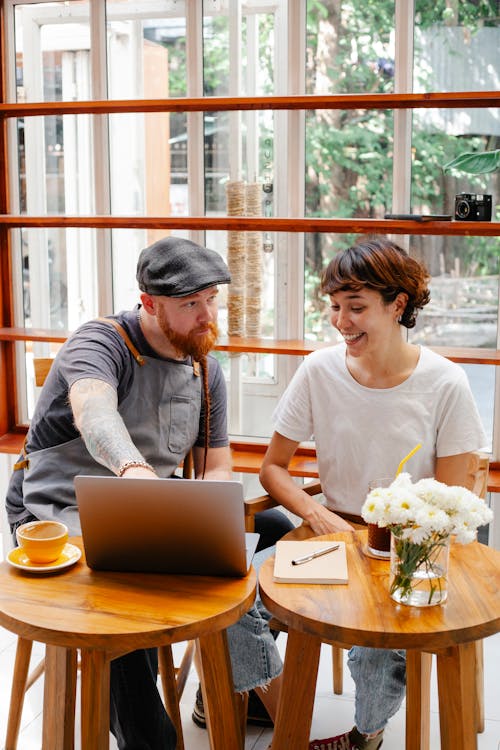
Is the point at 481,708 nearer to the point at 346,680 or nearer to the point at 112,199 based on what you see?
the point at 346,680

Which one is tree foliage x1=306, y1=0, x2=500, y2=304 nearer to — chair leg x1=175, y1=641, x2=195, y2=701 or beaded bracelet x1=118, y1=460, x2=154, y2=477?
chair leg x1=175, y1=641, x2=195, y2=701

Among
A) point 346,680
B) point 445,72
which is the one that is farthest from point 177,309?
point 445,72

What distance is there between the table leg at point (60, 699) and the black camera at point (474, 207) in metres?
1.91

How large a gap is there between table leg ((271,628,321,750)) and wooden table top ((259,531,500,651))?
11 cm

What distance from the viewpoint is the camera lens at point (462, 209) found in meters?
3.04

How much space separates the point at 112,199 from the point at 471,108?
1.41 metres

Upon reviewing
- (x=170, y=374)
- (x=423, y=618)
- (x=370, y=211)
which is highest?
(x=370, y=211)

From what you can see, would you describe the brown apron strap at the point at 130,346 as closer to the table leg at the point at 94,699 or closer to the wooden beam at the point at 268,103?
the table leg at the point at 94,699

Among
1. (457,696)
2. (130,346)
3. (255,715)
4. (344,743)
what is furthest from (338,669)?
(130,346)

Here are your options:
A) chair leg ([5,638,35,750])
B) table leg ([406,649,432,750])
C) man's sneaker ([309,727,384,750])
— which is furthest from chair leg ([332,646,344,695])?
chair leg ([5,638,35,750])

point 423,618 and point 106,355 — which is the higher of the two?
point 106,355

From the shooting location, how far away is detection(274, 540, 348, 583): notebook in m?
1.83

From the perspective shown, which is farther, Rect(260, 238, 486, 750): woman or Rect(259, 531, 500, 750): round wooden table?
Rect(260, 238, 486, 750): woman

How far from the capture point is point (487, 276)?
334 cm
